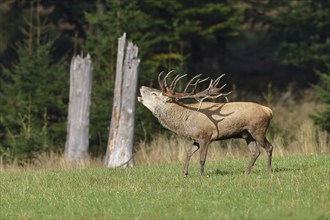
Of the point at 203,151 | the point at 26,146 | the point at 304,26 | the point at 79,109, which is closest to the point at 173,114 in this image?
the point at 203,151

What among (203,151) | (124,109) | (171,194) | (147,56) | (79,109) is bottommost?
(171,194)

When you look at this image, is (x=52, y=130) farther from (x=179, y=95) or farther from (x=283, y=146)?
(x=179, y=95)

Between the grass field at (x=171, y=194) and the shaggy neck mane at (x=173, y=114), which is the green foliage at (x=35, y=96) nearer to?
the grass field at (x=171, y=194)

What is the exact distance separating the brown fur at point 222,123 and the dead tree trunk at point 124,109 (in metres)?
4.62

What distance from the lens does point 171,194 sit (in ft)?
43.7

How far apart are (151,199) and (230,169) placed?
4.40m

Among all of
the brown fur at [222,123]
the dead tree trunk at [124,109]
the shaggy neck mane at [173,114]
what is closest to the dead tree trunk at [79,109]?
the dead tree trunk at [124,109]

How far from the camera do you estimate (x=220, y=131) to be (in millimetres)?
15945

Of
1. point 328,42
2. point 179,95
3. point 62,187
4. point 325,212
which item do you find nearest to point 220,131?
point 179,95

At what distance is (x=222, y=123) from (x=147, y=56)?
18386 mm

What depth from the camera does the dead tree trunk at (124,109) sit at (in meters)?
21.0

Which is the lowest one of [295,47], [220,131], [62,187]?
[62,187]

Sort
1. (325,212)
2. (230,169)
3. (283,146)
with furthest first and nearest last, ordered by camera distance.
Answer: (283,146) → (230,169) → (325,212)

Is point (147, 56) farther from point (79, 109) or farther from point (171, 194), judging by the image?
point (171, 194)
